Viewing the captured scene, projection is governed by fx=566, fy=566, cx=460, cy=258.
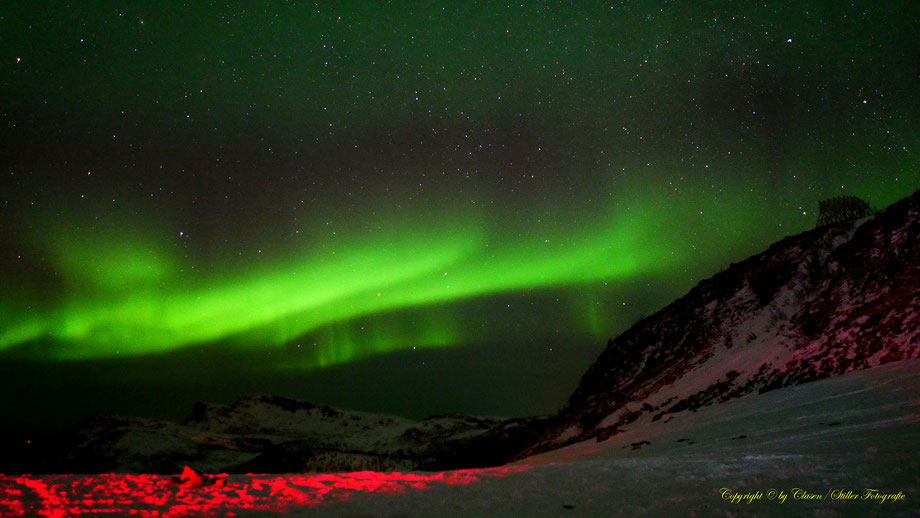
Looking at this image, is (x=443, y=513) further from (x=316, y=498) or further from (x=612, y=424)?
(x=612, y=424)

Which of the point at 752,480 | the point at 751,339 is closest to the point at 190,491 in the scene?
the point at 752,480

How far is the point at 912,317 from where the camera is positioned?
673 inches

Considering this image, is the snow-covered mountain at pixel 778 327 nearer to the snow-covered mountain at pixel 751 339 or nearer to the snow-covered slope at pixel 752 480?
the snow-covered mountain at pixel 751 339

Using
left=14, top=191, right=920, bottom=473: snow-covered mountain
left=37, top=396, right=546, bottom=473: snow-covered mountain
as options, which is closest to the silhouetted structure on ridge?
left=14, top=191, right=920, bottom=473: snow-covered mountain

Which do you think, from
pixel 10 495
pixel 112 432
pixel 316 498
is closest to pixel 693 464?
pixel 316 498

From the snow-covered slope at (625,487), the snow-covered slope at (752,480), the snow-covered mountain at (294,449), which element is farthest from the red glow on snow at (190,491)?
the snow-covered mountain at (294,449)

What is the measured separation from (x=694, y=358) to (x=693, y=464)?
21.3 meters

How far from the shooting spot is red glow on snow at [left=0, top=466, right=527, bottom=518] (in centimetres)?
Result: 739

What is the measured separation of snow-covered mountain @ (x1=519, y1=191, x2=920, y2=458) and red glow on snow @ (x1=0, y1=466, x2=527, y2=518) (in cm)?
1376

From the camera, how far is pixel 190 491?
342 inches

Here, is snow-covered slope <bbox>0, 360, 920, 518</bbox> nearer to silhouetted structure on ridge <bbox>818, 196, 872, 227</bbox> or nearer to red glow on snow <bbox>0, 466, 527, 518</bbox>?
red glow on snow <bbox>0, 466, 527, 518</bbox>

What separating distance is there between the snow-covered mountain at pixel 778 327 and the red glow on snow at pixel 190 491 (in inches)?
542

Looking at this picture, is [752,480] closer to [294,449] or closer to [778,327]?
[778,327]

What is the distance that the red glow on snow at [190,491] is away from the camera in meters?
7.39
